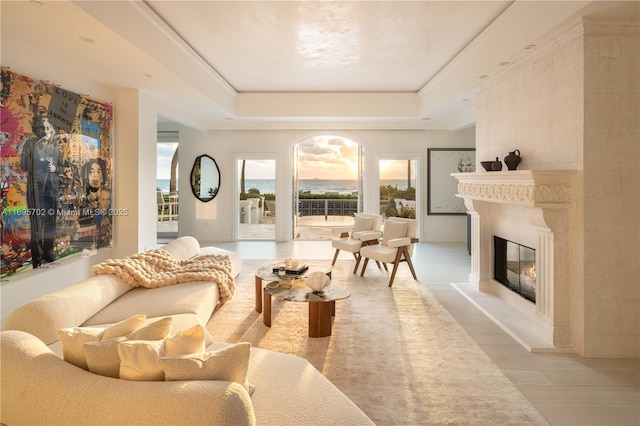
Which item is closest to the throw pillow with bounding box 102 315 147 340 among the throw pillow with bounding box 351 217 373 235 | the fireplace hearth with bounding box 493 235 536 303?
the fireplace hearth with bounding box 493 235 536 303

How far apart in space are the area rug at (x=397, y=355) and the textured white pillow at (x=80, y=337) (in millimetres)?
1480

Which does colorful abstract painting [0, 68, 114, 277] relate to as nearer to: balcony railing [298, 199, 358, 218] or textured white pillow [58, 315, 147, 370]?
textured white pillow [58, 315, 147, 370]

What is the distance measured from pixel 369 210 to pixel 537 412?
21.8 feet

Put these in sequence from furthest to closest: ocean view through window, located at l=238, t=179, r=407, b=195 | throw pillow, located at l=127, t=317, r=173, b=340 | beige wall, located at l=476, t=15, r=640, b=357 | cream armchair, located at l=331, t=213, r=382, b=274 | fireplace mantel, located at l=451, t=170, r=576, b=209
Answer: ocean view through window, located at l=238, t=179, r=407, b=195 < cream armchair, located at l=331, t=213, r=382, b=274 < fireplace mantel, located at l=451, t=170, r=576, b=209 < beige wall, located at l=476, t=15, r=640, b=357 < throw pillow, located at l=127, t=317, r=173, b=340

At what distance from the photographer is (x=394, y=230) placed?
5613 mm

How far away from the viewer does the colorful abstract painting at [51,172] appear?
348 cm

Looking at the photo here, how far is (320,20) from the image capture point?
3982 millimetres

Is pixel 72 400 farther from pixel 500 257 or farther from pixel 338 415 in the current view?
pixel 500 257

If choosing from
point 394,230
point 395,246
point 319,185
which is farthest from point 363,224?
point 319,185

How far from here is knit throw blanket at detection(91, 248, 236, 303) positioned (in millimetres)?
3263

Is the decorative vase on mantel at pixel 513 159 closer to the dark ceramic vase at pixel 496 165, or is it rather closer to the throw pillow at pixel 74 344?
the dark ceramic vase at pixel 496 165

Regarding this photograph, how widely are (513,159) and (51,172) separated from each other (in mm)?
4805

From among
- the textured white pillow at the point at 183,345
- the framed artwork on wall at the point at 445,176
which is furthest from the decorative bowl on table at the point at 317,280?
the framed artwork on wall at the point at 445,176

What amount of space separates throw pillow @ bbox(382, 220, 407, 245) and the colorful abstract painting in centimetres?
386
